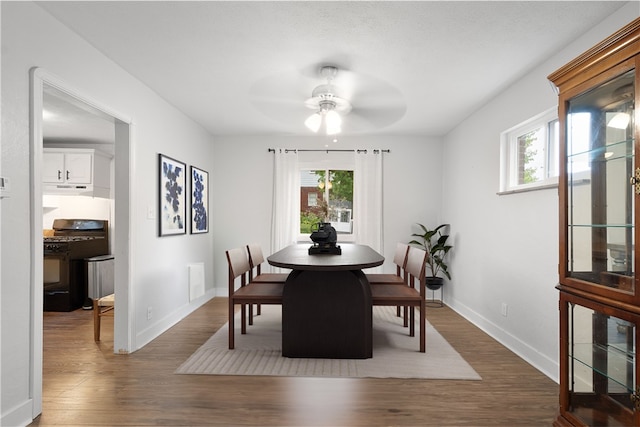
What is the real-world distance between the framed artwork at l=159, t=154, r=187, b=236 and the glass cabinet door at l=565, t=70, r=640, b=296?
3397mm

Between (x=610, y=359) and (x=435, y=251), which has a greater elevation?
(x=435, y=251)

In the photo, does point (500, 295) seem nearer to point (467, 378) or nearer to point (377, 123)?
point (467, 378)

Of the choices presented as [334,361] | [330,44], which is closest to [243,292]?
[334,361]

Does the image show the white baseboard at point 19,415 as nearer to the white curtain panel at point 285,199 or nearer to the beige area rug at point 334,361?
the beige area rug at point 334,361

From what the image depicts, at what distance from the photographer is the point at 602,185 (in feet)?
5.96

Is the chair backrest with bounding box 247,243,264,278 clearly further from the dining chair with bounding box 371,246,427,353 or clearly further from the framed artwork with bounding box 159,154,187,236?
the dining chair with bounding box 371,246,427,353

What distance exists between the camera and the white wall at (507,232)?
2781 mm

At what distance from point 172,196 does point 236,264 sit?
1219mm

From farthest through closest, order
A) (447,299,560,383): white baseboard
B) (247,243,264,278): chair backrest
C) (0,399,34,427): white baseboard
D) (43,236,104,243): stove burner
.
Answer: (43,236,104,243): stove burner → (247,243,264,278): chair backrest → (447,299,560,383): white baseboard → (0,399,34,427): white baseboard

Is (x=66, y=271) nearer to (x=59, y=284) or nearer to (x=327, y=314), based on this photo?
(x=59, y=284)

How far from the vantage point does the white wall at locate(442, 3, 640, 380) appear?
278 centimetres

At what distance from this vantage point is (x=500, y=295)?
3.60 m

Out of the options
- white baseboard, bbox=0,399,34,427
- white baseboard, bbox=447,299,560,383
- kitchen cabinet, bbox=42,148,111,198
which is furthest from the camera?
kitchen cabinet, bbox=42,148,111,198

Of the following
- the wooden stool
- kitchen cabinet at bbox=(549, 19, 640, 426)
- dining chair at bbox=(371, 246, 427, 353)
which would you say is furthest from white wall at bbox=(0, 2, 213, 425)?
kitchen cabinet at bbox=(549, 19, 640, 426)
